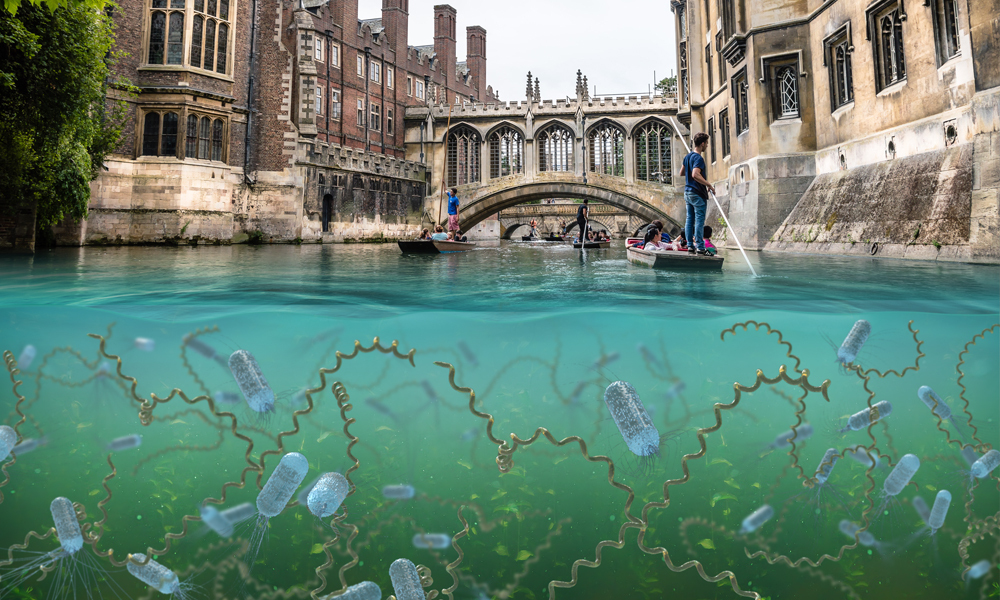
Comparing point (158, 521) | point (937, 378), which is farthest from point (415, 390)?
point (937, 378)

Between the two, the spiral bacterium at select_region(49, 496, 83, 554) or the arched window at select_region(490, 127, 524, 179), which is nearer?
the spiral bacterium at select_region(49, 496, 83, 554)

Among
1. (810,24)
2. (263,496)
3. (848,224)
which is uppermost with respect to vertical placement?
(810,24)

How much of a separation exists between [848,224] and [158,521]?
42.0 ft

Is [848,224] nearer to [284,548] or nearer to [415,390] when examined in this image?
[415,390]

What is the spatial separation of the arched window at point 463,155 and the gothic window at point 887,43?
2659 centimetres

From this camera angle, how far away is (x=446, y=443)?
8.60 m

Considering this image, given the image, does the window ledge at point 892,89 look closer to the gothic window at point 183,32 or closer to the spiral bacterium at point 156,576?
the spiral bacterium at point 156,576

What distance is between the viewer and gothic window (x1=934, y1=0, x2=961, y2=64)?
9.99 m

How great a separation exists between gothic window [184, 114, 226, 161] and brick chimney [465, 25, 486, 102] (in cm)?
4258

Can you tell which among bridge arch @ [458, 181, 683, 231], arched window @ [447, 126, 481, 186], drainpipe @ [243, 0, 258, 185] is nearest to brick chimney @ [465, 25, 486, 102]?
arched window @ [447, 126, 481, 186]

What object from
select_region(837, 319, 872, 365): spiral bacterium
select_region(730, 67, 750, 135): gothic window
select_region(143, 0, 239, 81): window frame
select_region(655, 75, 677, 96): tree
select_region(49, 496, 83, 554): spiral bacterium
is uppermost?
select_region(655, 75, 677, 96): tree

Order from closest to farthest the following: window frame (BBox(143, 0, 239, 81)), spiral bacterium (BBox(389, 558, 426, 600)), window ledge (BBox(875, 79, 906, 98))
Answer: spiral bacterium (BBox(389, 558, 426, 600)) < window ledge (BBox(875, 79, 906, 98)) < window frame (BBox(143, 0, 239, 81))

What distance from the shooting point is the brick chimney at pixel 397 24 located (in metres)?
43.2

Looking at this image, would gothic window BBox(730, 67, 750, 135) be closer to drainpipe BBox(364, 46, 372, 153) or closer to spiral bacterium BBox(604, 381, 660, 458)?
spiral bacterium BBox(604, 381, 660, 458)
